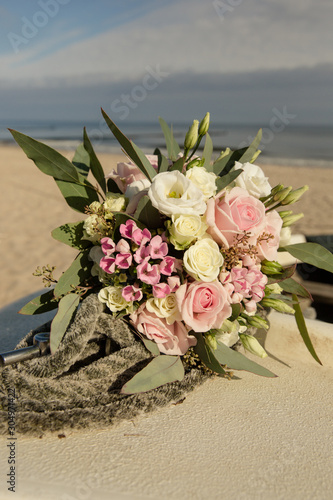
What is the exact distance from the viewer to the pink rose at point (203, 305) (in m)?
0.85

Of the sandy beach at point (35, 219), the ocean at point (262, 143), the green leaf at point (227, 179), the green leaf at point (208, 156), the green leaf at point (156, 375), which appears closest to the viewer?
the green leaf at point (156, 375)

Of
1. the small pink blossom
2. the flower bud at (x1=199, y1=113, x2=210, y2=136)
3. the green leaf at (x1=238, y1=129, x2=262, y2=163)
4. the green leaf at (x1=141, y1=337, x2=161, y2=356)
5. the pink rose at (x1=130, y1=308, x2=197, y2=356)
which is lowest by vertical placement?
the green leaf at (x1=141, y1=337, x2=161, y2=356)

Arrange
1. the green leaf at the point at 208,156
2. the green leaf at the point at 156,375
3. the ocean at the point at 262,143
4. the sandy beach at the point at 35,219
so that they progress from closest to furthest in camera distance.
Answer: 1. the green leaf at the point at 156,375
2. the green leaf at the point at 208,156
3. the sandy beach at the point at 35,219
4. the ocean at the point at 262,143

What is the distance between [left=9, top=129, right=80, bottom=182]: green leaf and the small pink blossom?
1.09 feet

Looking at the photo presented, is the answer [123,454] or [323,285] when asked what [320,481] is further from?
[323,285]

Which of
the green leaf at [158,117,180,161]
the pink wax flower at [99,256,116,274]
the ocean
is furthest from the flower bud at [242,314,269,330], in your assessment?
the ocean

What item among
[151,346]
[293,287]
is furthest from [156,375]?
[293,287]

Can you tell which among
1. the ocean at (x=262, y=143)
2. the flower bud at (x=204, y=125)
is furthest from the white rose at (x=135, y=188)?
the ocean at (x=262, y=143)

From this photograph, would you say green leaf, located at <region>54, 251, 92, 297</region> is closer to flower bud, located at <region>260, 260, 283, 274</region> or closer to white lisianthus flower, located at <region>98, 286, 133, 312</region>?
white lisianthus flower, located at <region>98, 286, 133, 312</region>

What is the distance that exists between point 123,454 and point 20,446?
7.6 inches

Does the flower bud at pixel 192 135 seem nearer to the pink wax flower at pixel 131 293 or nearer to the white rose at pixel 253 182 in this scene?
the white rose at pixel 253 182

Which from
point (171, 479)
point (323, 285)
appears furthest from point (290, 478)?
point (323, 285)

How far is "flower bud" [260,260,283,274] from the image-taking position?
3.11ft

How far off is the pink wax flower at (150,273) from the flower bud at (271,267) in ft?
0.85
